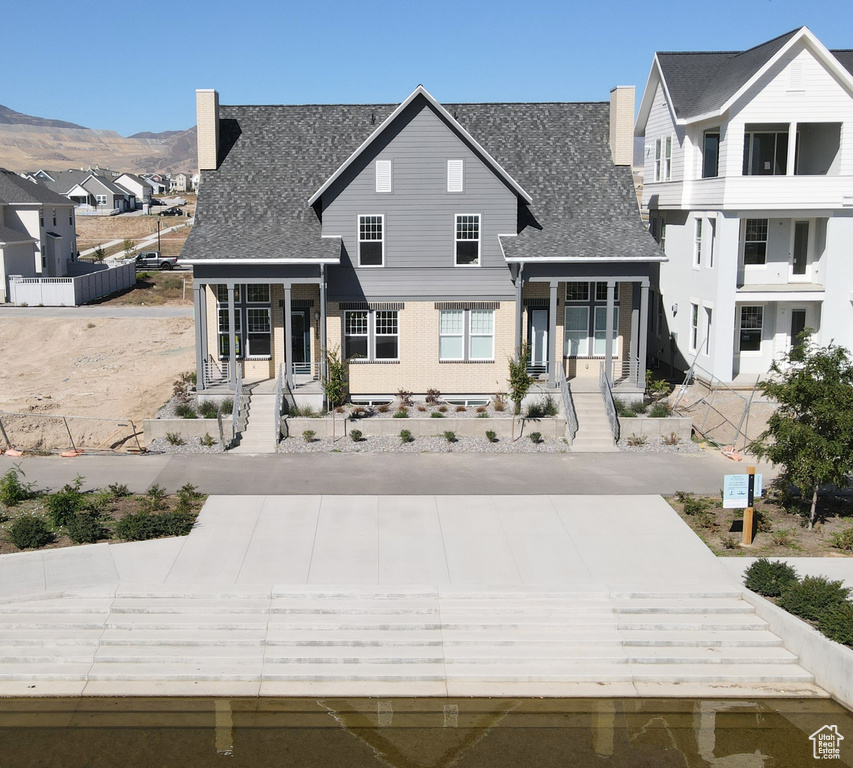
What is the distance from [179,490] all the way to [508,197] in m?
14.2

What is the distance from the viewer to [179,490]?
23.6 metres

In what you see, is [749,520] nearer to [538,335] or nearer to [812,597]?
[812,597]

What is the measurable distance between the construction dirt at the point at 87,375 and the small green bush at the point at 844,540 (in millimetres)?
19354

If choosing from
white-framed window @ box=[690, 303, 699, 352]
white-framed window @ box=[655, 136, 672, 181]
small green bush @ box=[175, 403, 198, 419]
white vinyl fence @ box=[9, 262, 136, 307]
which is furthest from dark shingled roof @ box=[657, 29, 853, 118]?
white vinyl fence @ box=[9, 262, 136, 307]

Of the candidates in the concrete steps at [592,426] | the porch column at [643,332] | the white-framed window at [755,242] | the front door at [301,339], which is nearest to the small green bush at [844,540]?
the concrete steps at [592,426]

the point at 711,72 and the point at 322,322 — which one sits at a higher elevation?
the point at 711,72

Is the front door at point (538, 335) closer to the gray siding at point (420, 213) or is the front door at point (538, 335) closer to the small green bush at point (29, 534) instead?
the gray siding at point (420, 213)

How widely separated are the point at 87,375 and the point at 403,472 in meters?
20.8

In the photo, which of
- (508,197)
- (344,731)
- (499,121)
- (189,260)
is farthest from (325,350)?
(344,731)

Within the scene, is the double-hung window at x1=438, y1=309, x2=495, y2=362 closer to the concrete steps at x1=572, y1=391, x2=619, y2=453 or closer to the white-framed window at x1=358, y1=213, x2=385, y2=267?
the white-framed window at x1=358, y1=213, x2=385, y2=267

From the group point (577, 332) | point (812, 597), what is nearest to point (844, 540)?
point (812, 597)

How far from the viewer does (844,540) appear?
2042 centimetres

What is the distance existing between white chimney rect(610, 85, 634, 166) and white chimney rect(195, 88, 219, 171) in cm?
1346

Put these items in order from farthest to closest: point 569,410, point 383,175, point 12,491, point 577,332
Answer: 1. point 577,332
2. point 383,175
3. point 569,410
4. point 12,491
